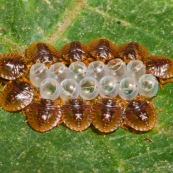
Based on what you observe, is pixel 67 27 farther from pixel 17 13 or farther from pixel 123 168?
pixel 123 168

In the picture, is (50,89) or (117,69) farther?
(117,69)

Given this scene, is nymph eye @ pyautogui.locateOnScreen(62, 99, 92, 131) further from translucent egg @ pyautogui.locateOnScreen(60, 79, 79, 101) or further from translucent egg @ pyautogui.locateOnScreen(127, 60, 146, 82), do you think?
translucent egg @ pyautogui.locateOnScreen(127, 60, 146, 82)

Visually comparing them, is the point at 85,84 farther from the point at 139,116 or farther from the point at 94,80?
the point at 139,116

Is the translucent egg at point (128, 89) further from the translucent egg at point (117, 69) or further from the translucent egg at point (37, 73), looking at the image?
the translucent egg at point (37, 73)

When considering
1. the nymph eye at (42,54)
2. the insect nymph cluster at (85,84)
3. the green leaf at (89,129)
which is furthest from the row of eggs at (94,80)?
the green leaf at (89,129)

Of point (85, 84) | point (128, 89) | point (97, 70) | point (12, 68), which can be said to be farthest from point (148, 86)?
point (12, 68)

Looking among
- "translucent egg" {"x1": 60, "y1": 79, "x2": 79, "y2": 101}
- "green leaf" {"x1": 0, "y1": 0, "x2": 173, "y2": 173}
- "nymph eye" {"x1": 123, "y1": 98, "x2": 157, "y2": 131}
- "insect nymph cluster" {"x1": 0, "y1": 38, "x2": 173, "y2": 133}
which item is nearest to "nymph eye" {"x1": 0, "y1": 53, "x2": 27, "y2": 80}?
"insect nymph cluster" {"x1": 0, "y1": 38, "x2": 173, "y2": 133}
